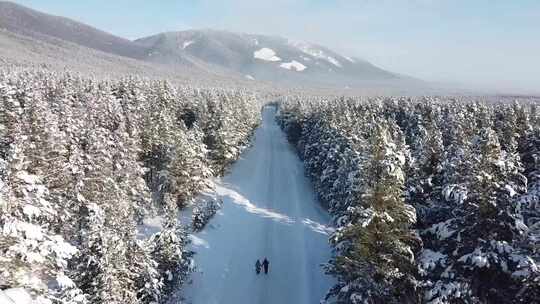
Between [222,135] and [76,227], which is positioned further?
[222,135]

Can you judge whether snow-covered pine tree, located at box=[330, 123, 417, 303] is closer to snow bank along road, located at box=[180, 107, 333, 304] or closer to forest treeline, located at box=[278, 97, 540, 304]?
forest treeline, located at box=[278, 97, 540, 304]

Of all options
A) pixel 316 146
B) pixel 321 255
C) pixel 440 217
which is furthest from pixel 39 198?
pixel 316 146

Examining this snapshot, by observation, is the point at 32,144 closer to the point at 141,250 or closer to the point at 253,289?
the point at 141,250

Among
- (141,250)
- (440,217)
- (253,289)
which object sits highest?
(440,217)

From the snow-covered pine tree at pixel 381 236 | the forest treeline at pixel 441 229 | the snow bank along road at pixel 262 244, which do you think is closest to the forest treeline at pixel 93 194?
the snow bank along road at pixel 262 244

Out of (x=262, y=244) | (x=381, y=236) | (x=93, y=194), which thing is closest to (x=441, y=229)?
(x=381, y=236)

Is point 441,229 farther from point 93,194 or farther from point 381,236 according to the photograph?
point 93,194
